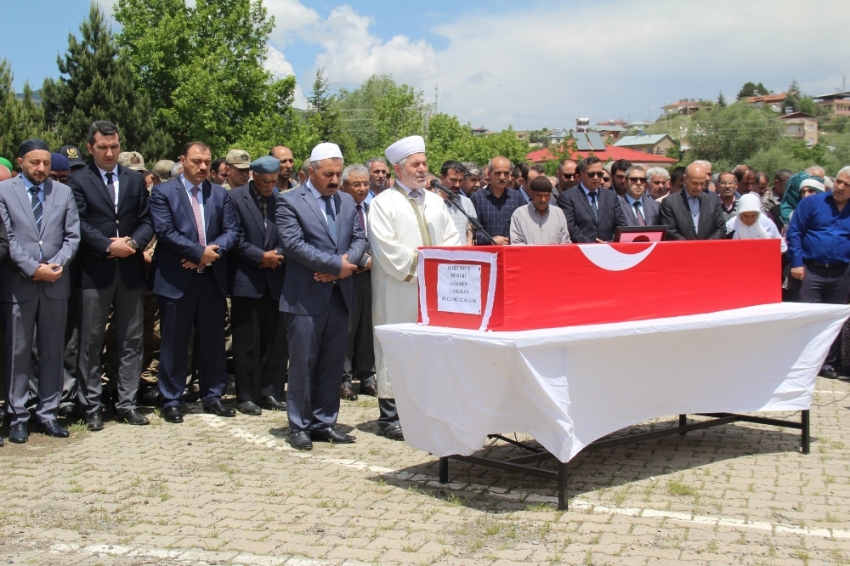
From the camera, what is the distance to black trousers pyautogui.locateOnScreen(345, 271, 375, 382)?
29.3 feet

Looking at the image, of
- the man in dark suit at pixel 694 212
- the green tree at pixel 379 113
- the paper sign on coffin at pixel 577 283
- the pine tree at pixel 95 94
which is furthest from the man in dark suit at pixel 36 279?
the green tree at pixel 379 113

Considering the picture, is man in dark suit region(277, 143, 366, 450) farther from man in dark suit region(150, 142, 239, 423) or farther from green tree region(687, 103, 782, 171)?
green tree region(687, 103, 782, 171)

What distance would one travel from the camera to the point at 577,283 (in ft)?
17.1

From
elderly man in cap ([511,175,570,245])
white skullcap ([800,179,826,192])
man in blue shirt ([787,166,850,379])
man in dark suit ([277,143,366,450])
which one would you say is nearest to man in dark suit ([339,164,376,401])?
elderly man in cap ([511,175,570,245])

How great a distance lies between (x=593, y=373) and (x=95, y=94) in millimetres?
34985

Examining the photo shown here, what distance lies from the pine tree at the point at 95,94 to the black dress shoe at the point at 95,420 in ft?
95.8

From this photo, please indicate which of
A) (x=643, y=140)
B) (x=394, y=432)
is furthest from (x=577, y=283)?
→ (x=643, y=140)

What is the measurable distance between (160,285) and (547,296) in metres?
3.95

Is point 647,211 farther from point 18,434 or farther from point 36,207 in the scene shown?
point 18,434

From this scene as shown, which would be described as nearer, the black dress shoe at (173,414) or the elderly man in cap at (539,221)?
the black dress shoe at (173,414)

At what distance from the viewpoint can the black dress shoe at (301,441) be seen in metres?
6.56

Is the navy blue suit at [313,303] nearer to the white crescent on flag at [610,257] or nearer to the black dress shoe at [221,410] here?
the black dress shoe at [221,410]

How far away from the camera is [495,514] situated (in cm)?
501

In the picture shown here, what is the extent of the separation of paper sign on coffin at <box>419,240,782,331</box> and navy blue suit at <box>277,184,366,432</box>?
4.25 feet
